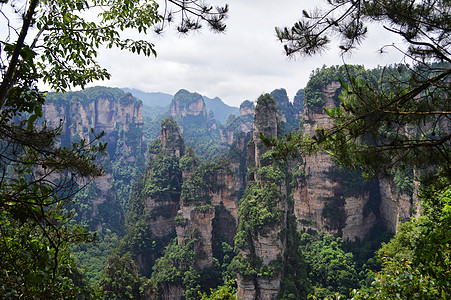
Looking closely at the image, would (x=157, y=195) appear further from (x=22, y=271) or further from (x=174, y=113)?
(x=174, y=113)

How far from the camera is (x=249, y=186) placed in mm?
25578

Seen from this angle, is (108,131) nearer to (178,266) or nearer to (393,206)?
(178,266)

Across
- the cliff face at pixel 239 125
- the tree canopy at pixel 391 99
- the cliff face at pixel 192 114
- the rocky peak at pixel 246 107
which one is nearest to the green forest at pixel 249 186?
the tree canopy at pixel 391 99

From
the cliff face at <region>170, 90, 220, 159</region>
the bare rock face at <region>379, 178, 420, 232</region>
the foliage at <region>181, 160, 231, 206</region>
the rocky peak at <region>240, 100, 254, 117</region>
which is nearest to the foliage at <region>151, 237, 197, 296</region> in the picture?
the foliage at <region>181, 160, 231, 206</region>

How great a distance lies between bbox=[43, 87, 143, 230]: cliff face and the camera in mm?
51562

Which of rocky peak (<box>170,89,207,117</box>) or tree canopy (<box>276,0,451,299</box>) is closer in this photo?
tree canopy (<box>276,0,451,299</box>)

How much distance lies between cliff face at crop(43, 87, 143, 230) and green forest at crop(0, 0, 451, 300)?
1.21 feet

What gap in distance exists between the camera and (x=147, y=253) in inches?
1254

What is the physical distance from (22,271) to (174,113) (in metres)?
110

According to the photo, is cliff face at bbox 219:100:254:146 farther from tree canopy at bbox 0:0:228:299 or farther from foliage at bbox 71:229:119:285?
tree canopy at bbox 0:0:228:299

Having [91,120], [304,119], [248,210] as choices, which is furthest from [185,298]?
[91,120]

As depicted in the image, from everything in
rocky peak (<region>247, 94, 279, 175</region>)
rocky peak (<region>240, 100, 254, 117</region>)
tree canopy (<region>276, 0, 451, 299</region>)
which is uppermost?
rocky peak (<region>240, 100, 254, 117</region>)

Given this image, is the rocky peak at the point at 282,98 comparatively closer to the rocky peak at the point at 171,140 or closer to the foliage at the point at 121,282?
the rocky peak at the point at 171,140

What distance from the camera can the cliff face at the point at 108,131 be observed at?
5156 centimetres
